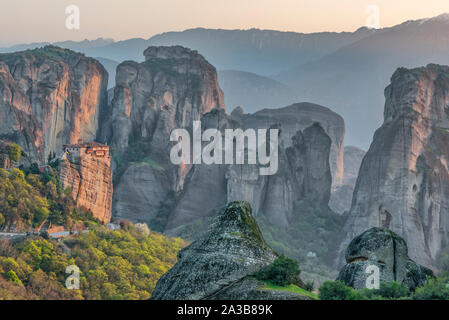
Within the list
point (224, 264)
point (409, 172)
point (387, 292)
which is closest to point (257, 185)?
point (409, 172)

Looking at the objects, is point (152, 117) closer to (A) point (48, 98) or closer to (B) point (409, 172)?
(A) point (48, 98)

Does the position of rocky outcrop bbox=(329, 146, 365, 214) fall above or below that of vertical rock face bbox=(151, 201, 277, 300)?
below

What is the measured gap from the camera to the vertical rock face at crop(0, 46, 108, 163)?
89312 millimetres

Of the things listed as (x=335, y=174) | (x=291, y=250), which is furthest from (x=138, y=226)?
(x=335, y=174)

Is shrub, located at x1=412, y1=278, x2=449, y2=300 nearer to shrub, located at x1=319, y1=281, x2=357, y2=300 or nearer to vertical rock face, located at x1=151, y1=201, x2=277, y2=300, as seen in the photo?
shrub, located at x1=319, y1=281, x2=357, y2=300

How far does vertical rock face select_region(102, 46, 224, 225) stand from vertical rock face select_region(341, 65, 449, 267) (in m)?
27.2

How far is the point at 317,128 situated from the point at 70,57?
37.4 meters

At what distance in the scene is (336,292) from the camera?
77.5 feet

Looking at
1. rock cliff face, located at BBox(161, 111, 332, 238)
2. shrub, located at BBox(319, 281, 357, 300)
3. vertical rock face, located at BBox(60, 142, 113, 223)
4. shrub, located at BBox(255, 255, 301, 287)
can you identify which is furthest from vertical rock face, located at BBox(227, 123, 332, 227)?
shrub, located at BBox(255, 255, 301, 287)

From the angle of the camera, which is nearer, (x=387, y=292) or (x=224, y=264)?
(x=224, y=264)

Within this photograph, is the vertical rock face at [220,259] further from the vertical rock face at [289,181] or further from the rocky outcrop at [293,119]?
the rocky outcrop at [293,119]

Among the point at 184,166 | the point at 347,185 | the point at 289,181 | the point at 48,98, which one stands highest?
the point at 48,98

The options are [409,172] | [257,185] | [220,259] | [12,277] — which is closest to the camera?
[220,259]

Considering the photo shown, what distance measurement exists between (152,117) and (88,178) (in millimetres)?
39792
